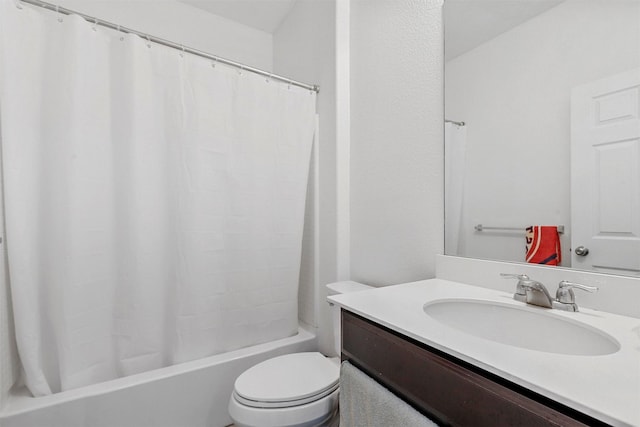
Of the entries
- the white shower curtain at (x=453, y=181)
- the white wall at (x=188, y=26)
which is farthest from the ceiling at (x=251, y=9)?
the white shower curtain at (x=453, y=181)

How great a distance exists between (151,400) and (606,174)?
1821mm

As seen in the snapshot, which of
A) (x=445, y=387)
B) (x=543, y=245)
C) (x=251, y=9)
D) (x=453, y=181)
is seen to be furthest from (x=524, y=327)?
(x=251, y=9)

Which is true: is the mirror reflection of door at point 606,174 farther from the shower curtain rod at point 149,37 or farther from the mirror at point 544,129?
the shower curtain rod at point 149,37

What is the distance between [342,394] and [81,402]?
1065 millimetres

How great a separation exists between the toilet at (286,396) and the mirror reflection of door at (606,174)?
93cm

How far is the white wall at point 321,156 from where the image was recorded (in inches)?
64.6

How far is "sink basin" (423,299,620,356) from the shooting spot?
0.66m

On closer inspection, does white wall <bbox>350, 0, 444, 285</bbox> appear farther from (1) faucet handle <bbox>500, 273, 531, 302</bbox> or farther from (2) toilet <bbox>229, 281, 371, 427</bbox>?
(2) toilet <bbox>229, 281, 371, 427</bbox>

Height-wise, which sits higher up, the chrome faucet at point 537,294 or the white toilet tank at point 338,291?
the chrome faucet at point 537,294

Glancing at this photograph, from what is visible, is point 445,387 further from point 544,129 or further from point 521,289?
point 544,129

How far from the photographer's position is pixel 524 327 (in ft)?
2.56

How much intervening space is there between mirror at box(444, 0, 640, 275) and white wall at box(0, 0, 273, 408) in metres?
1.62

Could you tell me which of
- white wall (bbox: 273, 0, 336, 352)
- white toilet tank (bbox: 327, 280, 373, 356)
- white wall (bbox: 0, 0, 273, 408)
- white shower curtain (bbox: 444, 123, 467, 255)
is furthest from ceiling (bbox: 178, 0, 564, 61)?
white wall (bbox: 0, 0, 273, 408)

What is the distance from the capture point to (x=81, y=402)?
1.13m
